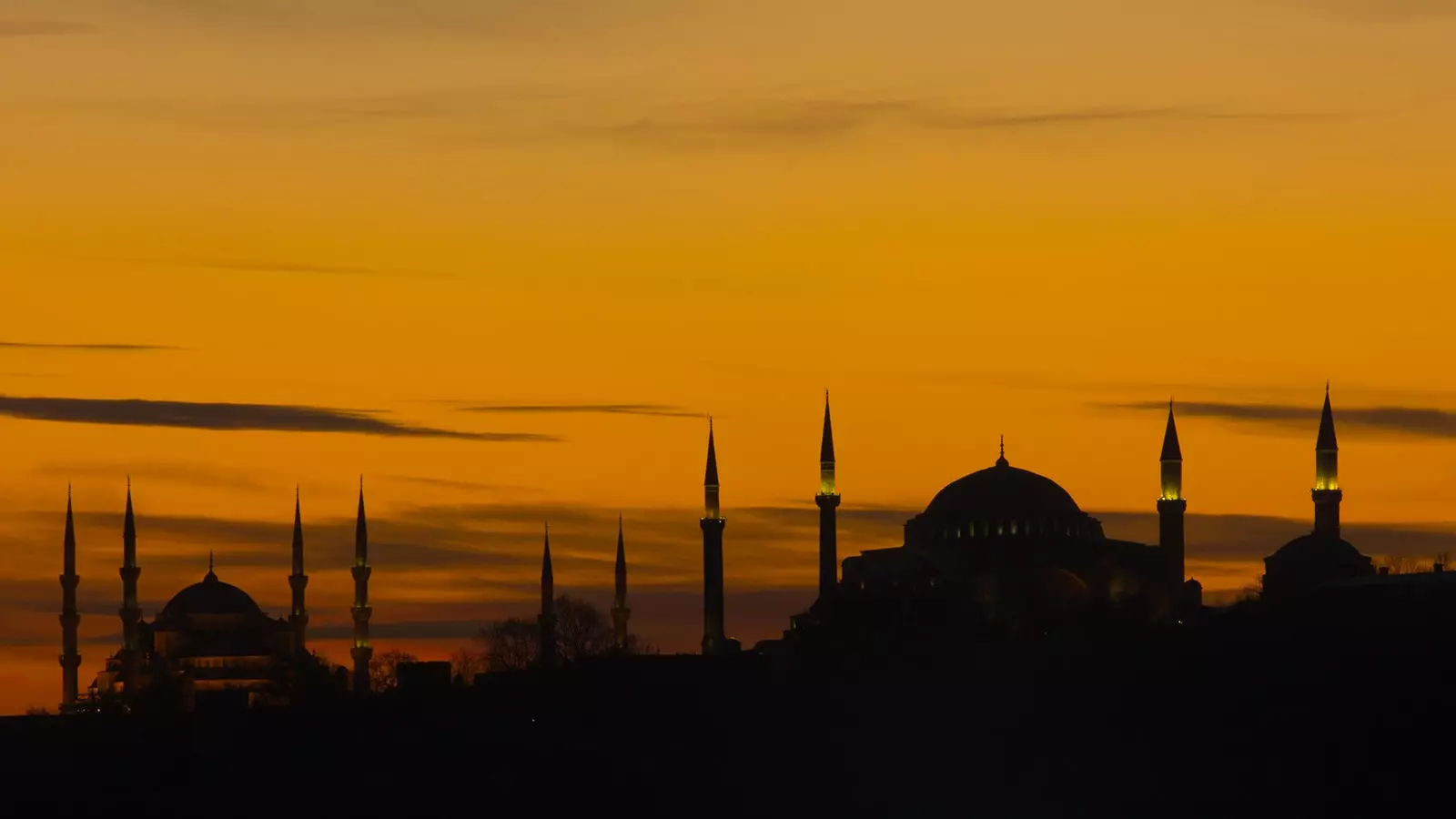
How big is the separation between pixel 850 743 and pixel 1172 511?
114 ft

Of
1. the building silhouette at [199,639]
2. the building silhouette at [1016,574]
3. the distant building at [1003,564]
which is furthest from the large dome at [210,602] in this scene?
the distant building at [1003,564]

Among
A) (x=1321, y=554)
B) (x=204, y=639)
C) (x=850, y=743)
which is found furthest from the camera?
(x=204, y=639)

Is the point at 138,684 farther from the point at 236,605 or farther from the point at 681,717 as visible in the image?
the point at 681,717

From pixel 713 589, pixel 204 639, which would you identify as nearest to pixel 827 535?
pixel 713 589

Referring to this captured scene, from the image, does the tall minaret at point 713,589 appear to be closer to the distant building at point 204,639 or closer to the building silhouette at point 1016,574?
the building silhouette at point 1016,574

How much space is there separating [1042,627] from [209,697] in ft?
94.6

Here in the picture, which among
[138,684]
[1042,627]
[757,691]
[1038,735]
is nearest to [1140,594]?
[1042,627]

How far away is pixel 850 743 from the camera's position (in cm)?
8719

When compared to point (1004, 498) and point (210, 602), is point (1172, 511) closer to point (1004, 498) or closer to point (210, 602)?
point (1004, 498)

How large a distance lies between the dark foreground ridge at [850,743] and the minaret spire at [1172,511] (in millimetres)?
9650

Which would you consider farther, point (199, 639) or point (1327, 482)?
point (199, 639)

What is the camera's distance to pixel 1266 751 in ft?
279

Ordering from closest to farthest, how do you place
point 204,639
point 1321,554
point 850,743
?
point 850,743, point 1321,554, point 204,639

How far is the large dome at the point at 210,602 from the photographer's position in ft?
501
